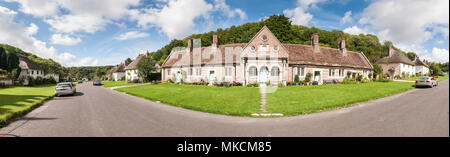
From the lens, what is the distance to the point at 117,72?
6381 centimetres

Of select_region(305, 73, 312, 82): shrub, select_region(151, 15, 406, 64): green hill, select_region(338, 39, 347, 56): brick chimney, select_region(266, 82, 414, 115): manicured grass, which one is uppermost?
select_region(151, 15, 406, 64): green hill

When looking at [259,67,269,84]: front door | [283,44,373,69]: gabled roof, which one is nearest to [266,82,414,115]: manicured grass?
[259,67,269,84]: front door

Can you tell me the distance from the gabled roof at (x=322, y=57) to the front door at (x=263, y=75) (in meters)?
4.72

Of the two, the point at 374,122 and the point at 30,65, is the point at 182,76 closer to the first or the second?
the point at 374,122

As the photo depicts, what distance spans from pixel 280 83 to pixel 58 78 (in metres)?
83.4

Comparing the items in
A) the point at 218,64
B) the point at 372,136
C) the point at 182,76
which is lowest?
the point at 372,136

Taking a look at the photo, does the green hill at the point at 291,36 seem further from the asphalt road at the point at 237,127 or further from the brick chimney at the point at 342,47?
the asphalt road at the point at 237,127

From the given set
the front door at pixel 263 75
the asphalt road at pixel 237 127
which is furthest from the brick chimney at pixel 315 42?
the asphalt road at pixel 237 127

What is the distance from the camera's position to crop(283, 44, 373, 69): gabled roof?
25827mm

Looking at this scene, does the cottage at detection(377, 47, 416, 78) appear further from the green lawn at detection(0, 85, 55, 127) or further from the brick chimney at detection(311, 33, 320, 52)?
the green lawn at detection(0, 85, 55, 127)

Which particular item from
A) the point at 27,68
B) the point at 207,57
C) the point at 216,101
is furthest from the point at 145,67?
the point at 27,68

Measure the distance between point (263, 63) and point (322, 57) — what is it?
12.7m
